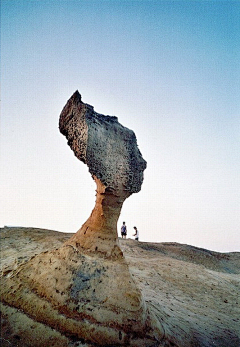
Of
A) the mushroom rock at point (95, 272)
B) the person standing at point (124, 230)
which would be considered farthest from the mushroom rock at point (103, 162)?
the person standing at point (124, 230)

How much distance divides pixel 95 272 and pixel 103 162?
1400 millimetres

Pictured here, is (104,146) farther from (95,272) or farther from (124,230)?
(124,230)

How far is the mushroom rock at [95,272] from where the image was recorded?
2.37 metres

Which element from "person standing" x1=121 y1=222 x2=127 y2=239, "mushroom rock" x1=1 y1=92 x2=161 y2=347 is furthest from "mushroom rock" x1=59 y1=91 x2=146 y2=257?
"person standing" x1=121 y1=222 x2=127 y2=239

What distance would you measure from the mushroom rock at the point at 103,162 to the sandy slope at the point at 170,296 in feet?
3.70

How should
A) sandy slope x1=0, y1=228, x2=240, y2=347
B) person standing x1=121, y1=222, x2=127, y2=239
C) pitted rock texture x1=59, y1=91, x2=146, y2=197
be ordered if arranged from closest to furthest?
sandy slope x1=0, y1=228, x2=240, y2=347 → pitted rock texture x1=59, y1=91, x2=146, y2=197 → person standing x1=121, y1=222, x2=127, y2=239

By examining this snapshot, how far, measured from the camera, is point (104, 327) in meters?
2.35

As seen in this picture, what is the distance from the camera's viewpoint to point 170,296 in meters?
4.88

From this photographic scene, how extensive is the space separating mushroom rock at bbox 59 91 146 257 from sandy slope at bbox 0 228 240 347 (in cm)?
113

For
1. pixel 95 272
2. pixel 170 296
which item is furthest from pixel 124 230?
pixel 95 272

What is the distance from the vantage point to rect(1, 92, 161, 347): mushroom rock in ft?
7.76

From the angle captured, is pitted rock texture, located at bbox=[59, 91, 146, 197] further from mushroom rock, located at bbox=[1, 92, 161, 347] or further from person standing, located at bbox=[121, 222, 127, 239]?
person standing, located at bbox=[121, 222, 127, 239]

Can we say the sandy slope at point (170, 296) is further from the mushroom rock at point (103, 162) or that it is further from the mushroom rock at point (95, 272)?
the mushroom rock at point (103, 162)

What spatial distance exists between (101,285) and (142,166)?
1779 mm
